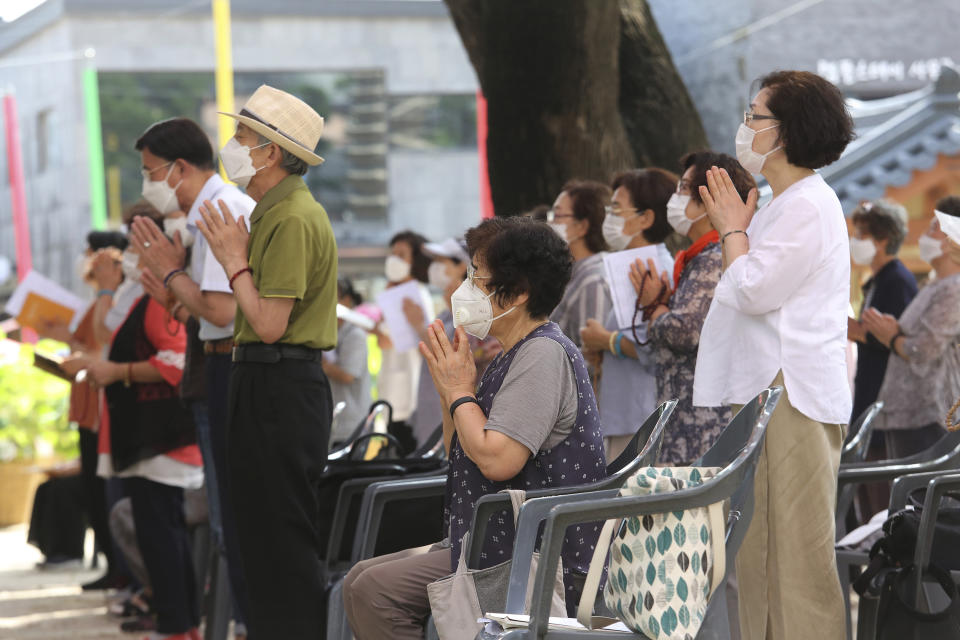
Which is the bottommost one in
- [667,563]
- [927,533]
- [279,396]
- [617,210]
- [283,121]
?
[927,533]

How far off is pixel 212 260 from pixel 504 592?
1.91m

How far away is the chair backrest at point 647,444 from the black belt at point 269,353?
1178 mm

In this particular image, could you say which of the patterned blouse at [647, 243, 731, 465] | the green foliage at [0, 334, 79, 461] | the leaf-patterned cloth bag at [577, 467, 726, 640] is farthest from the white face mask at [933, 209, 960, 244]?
the green foliage at [0, 334, 79, 461]

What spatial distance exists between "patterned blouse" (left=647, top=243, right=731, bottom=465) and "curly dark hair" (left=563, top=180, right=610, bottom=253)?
3.25ft

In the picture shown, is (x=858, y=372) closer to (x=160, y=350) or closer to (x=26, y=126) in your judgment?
(x=160, y=350)

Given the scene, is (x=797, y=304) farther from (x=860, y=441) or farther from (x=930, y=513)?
(x=860, y=441)

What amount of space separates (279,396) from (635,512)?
167 cm

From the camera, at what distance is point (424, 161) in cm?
2141

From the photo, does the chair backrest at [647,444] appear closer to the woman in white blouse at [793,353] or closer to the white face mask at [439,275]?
the woman in white blouse at [793,353]

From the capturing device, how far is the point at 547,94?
6508mm

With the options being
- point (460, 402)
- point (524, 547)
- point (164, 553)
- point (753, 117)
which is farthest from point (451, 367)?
point (164, 553)

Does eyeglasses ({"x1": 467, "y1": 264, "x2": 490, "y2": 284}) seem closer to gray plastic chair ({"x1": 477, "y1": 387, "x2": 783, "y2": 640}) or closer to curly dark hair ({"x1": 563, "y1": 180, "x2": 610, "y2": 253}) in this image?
gray plastic chair ({"x1": 477, "y1": 387, "x2": 783, "y2": 640})

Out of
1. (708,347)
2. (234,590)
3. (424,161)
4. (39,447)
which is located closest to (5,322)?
(39,447)

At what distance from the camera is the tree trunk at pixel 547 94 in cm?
652
